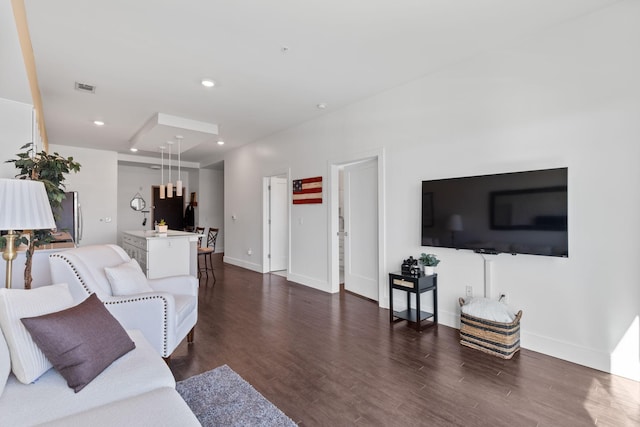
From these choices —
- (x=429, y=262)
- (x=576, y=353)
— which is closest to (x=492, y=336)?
(x=576, y=353)

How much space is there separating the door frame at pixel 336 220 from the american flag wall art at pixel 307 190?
0.27m

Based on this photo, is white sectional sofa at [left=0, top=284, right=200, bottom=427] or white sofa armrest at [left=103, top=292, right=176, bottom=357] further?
white sofa armrest at [left=103, top=292, right=176, bottom=357]

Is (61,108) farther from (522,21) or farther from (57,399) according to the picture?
(522,21)

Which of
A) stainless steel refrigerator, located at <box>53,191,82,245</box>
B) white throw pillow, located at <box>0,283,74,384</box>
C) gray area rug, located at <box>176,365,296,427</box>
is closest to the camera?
white throw pillow, located at <box>0,283,74,384</box>

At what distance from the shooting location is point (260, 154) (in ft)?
21.7

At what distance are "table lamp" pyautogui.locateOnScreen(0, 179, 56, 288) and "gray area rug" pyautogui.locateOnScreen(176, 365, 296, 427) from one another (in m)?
1.39

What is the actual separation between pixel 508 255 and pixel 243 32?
10.3ft

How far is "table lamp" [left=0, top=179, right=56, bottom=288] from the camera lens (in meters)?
1.76

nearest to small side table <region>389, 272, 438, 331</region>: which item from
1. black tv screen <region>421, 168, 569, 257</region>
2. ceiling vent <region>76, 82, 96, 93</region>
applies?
black tv screen <region>421, 168, 569, 257</region>

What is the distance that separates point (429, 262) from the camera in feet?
11.3

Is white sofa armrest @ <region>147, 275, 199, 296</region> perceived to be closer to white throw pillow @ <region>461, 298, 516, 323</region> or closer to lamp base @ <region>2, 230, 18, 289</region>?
lamp base @ <region>2, 230, 18, 289</region>

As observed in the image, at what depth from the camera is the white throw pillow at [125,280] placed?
2459 millimetres

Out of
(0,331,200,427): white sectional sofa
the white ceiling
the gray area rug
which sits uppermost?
the white ceiling

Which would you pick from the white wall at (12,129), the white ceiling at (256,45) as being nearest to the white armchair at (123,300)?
the white wall at (12,129)
